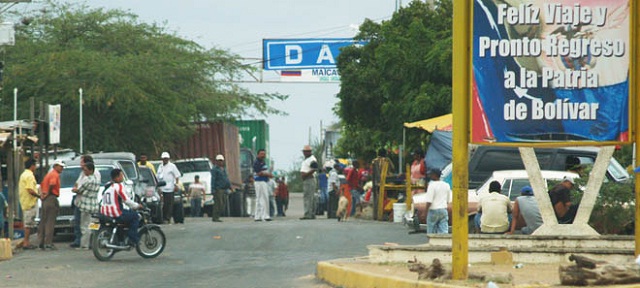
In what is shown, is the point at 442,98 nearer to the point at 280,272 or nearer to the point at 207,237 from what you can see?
the point at 207,237

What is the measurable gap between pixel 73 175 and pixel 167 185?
474cm

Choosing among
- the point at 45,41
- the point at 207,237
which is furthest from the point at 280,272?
the point at 45,41

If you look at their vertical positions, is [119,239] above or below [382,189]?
below

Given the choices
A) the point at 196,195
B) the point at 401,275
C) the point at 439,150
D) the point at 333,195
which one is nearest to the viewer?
the point at 401,275

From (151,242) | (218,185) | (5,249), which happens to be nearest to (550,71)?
(151,242)

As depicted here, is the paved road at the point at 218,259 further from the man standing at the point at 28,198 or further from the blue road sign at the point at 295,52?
the blue road sign at the point at 295,52

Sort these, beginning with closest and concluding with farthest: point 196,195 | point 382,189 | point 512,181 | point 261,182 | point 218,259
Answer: point 218,259
point 512,181
point 261,182
point 382,189
point 196,195

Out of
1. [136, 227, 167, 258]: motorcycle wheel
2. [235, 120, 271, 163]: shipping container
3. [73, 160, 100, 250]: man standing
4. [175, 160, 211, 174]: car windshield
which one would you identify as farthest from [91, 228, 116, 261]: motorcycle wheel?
[235, 120, 271, 163]: shipping container

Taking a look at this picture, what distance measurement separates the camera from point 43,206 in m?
22.7

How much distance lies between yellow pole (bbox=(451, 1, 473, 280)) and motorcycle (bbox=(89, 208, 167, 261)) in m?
7.99

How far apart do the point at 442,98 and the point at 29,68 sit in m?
16.8

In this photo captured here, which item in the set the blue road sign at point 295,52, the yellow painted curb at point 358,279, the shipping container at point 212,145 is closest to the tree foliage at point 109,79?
the shipping container at point 212,145

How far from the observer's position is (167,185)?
31297mm

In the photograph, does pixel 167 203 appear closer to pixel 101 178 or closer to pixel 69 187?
pixel 101 178
